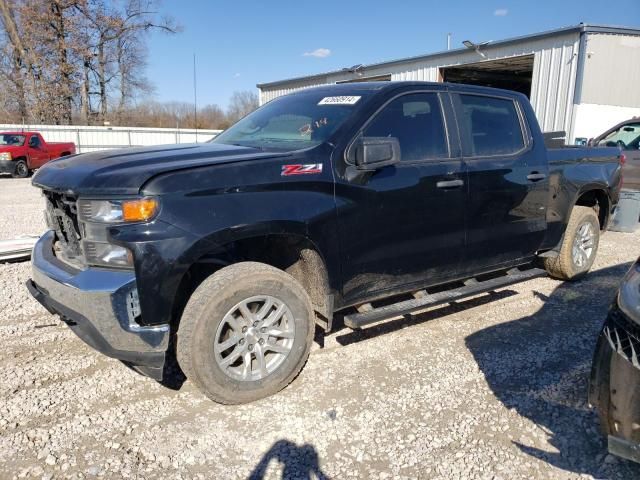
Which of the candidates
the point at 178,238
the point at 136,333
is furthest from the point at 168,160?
the point at 136,333

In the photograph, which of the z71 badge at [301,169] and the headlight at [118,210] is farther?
the z71 badge at [301,169]

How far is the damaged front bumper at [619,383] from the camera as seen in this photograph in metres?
1.99

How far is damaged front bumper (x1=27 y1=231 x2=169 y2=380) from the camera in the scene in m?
2.58

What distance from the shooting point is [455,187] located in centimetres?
377

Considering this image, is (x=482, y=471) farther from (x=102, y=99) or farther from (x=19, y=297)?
(x=102, y=99)

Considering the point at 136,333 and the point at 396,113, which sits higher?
the point at 396,113

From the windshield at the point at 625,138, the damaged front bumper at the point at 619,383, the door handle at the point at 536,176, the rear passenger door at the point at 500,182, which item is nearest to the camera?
the damaged front bumper at the point at 619,383

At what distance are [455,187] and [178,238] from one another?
7.21ft

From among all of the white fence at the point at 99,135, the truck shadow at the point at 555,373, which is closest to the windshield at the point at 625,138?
the truck shadow at the point at 555,373

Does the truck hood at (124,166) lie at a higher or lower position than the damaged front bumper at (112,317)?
higher

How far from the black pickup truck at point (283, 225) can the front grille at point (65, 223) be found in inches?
0.7

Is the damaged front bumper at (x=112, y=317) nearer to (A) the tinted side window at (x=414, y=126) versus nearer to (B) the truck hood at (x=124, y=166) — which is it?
(B) the truck hood at (x=124, y=166)

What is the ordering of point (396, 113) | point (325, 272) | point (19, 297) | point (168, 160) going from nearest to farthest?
1. point (168, 160)
2. point (325, 272)
3. point (396, 113)
4. point (19, 297)

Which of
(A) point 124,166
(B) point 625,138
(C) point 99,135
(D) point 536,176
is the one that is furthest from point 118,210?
(C) point 99,135
